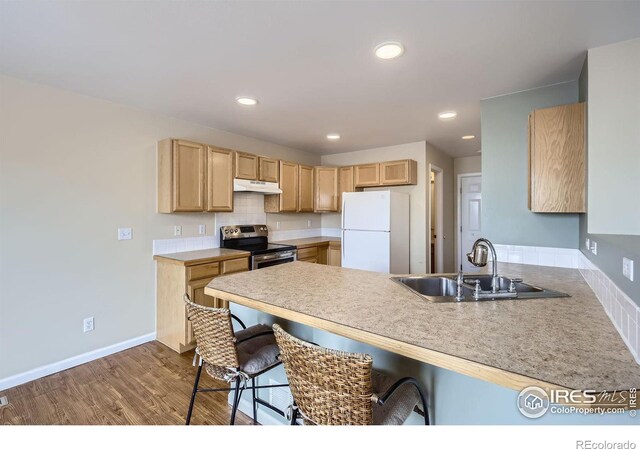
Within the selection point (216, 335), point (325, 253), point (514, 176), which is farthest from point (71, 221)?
point (514, 176)

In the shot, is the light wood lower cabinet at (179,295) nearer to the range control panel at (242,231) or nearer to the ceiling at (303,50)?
the range control panel at (242,231)

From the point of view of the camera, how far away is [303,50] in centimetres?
185

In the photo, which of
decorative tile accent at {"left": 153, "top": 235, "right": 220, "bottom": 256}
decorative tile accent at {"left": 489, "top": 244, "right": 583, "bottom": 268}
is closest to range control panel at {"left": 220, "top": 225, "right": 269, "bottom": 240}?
decorative tile accent at {"left": 153, "top": 235, "right": 220, "bottom": 256}

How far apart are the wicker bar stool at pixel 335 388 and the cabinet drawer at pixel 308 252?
9.82 ft

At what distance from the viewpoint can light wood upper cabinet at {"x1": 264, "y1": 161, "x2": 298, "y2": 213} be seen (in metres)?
4.15

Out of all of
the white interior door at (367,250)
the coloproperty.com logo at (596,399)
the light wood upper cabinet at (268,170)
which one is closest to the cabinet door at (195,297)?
the light wood upper cabinet at (268,170)

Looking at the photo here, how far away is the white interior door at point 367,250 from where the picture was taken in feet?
12.1

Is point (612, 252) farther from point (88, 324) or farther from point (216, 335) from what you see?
point (88, 324)

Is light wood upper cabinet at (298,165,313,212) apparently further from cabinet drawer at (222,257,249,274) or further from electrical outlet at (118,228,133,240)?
electrical outlet at (118,228,133,240)

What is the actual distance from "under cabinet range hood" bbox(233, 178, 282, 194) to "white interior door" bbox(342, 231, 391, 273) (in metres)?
1.16

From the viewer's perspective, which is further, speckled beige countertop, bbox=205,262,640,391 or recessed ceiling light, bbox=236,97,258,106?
recessed ceiling light, bbox=236,97,258,106

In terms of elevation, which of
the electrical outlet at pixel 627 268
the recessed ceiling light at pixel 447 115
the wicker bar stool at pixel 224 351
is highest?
the recessed ceiling light at pixel 447 115

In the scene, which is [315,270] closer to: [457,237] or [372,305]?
[372,305]

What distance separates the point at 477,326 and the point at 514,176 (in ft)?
6.23
